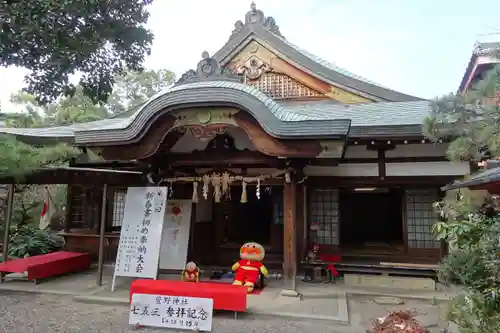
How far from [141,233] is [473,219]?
566 centimetres

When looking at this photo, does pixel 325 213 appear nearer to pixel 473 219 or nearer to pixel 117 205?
pixel 473 219

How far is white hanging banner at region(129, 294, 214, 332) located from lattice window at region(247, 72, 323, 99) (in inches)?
251

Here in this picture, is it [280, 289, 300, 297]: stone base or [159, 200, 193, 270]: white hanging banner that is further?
[159, 200, 193, 270]: white hanging banner

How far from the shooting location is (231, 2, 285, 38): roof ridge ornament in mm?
10836

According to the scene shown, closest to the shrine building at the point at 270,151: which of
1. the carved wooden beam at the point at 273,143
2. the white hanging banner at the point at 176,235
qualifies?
the carved wooden beam at the point at 273,143

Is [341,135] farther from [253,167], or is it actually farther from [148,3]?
[148,3]

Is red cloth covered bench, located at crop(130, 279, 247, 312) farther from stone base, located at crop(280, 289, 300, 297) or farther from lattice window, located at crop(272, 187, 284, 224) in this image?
lattice window, located at crop(272, 187, 284, 224)

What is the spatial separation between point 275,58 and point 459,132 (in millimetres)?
6099

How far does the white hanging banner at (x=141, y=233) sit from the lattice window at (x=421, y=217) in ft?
17.8

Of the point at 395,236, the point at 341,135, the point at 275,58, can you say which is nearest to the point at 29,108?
the point at 275,58

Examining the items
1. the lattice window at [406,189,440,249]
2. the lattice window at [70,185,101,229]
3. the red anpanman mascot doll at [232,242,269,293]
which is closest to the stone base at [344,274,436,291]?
the lattice window at [406,189,440,249]

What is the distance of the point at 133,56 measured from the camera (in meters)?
4.57

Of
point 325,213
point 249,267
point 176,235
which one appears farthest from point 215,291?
point 325,213

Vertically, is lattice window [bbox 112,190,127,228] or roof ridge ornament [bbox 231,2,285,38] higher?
roof ridge ornament [bbox 231,2,285,38]
